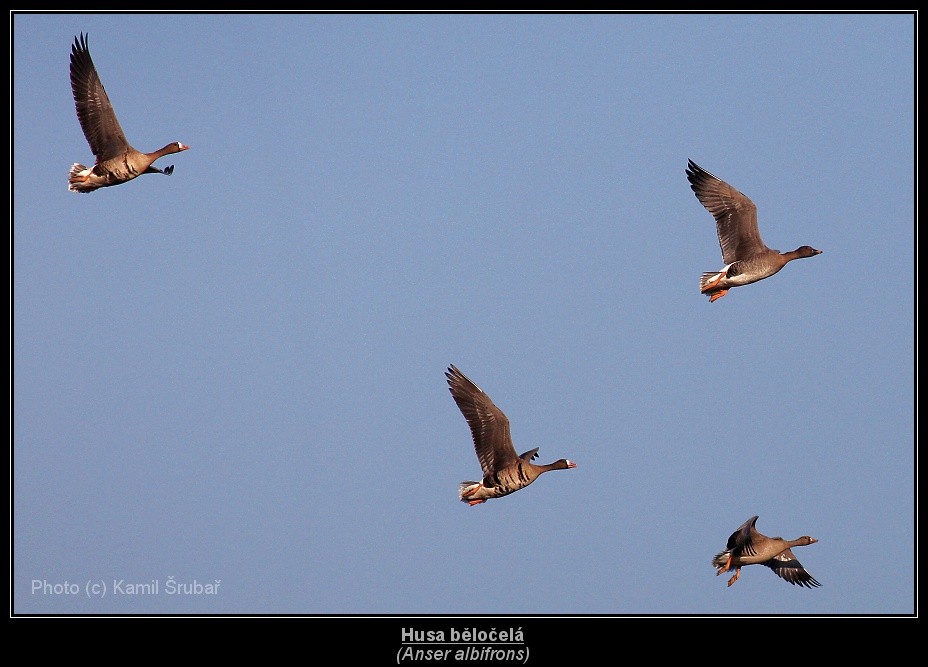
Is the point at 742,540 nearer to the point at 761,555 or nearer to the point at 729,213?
the point at 761,555

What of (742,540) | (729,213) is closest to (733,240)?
(729,213)

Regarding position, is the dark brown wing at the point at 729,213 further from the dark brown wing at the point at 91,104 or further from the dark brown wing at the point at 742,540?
the dark brown wing at the point at 91,104

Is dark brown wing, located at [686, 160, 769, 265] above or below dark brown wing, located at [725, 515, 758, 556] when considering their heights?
above

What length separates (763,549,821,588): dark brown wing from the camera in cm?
2353

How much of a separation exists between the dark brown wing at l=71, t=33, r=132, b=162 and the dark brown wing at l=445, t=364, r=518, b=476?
7091mm

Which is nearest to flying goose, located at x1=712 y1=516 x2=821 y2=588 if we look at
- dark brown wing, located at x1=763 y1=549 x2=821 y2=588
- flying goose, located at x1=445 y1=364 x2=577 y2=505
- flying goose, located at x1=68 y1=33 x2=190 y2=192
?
dark brown wing, located at x1=763 y1=549 x2=821 y2=588

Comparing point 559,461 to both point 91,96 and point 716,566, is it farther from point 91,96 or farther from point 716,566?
point 91,96

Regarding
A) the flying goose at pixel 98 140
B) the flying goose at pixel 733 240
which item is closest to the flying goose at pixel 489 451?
the flying goose at pixel 733 240

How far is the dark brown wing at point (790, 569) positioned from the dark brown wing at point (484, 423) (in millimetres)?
5135

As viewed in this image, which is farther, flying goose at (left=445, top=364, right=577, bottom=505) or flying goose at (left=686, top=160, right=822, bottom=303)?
flying goose at (left=686, top=160, right=822, bottom=303)

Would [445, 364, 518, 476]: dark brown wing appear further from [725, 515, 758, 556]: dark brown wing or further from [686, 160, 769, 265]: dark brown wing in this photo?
[686, 160, 769, 265]: dark brown wing
